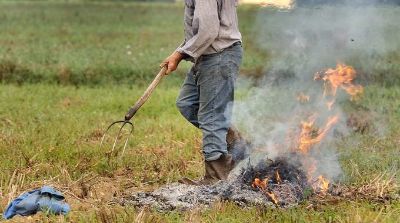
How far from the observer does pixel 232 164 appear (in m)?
5.43

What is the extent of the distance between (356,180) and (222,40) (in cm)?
170

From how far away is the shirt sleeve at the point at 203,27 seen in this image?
481 cm

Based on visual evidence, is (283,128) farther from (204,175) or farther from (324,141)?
(204,175)

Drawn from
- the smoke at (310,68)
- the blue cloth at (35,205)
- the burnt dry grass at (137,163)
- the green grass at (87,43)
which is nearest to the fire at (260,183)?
the burnt dry grass at (137,163)

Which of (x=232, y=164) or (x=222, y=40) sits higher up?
(x=222, y=40)

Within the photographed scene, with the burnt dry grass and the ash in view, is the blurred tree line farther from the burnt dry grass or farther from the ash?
the ash

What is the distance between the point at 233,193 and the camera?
494 cm

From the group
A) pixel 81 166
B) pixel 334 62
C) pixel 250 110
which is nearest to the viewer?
pixel 81 166

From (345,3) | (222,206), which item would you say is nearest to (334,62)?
(345,3)

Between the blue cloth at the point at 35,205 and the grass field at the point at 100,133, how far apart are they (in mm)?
98

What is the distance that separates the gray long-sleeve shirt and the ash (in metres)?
1.03

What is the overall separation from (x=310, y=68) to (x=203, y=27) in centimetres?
643

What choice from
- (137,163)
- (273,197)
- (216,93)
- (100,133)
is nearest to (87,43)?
(100,133)

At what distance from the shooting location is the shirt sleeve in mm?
4809
